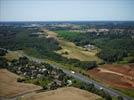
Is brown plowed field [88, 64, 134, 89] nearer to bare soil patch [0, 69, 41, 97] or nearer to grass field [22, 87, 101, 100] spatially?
grass field [22, 87, 101, 100]

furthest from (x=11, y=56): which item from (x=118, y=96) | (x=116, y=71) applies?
(x=118, y=96)

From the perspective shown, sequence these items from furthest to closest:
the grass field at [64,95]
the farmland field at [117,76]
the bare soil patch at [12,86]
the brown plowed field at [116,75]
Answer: the brown plowed field at [116,75] < the farmland field at [117,76] < the bare soil patch at [12,86] < the grass field at [64,95]

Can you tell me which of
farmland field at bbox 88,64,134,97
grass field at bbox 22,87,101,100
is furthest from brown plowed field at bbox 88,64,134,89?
grass field at bbox 22,87,101,100

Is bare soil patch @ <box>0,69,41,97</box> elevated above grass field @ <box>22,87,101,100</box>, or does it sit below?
below

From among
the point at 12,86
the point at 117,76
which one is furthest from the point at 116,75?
the point at 12,86

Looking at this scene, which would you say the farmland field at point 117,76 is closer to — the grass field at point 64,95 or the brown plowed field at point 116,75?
the brown plowed field at point 116,75

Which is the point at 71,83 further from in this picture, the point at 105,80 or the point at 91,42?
the point at 91,42

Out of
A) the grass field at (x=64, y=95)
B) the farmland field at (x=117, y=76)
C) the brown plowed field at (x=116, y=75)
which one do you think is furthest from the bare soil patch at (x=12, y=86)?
the brown plowed field at (x=116, y=75)
